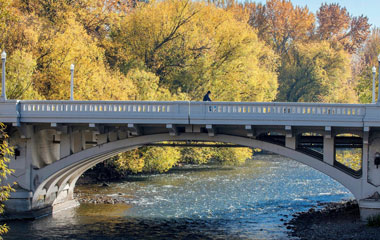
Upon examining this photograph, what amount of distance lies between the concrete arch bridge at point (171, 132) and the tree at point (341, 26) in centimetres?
6018

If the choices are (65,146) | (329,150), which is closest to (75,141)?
(65,146)

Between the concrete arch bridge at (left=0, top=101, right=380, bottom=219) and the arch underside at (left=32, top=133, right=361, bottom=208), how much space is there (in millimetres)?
43

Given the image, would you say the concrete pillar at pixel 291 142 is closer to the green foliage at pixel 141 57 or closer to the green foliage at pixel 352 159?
the green foliage at pixel 352 159

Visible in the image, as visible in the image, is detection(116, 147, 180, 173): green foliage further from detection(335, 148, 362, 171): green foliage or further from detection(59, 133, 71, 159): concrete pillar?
detection(59, 133, 71, 159): concrete pillar

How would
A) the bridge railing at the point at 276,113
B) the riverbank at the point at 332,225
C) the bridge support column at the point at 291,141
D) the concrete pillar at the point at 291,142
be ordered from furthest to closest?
the concrete pillar at the point at 291,142 → the bridge support column at the point at 291,141 → the bridge railing at the point at 276,113 → the riverbank at the point at 332,225

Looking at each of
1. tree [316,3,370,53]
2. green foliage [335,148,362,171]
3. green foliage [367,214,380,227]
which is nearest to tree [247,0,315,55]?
tree [316,3,370,53]

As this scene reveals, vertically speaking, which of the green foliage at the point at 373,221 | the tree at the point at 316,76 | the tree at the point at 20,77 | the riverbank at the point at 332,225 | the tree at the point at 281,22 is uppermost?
the tree at the point at 281,22

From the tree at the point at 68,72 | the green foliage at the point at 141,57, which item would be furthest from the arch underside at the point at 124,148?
the tree at the point at 68,72

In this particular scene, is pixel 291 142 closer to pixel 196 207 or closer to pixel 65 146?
pixel 196 207

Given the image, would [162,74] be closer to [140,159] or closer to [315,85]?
[140,159]

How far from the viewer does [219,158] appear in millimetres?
53594

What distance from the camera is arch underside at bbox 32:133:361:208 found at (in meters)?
28.7

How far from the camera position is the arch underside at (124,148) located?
28.7 m

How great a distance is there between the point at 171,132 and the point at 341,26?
66.5 m
